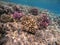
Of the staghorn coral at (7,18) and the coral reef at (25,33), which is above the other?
the staghorn coral at (7,18)

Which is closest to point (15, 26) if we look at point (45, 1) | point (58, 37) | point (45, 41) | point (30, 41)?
point (30, 41)

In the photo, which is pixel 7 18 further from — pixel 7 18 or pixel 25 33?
pixel 25 33

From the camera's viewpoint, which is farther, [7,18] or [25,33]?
[7,18]

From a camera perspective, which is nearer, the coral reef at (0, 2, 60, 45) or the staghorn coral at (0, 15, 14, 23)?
the coral reef at (0, 2, 60, 45)

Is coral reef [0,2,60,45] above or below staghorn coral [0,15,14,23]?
below

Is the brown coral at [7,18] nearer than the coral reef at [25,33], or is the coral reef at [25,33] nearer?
the coral reef at [25,33]

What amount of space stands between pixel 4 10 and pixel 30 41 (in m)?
3.67

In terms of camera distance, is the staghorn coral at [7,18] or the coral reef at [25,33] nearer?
the coral reef at [25,33]

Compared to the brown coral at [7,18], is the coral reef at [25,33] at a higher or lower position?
lower

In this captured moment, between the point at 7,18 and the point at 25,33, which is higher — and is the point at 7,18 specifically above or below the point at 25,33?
above

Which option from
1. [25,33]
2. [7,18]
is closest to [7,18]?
[7,18]

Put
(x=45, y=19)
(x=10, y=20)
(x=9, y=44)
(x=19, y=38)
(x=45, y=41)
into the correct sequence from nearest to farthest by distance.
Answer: (x=9, y=44)
(x=19, y=38)
(x=45, y=41)
(x=10, y=20)
(x=45, y=19)

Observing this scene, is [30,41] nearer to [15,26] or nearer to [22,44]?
[22,44]

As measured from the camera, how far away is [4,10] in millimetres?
9555
